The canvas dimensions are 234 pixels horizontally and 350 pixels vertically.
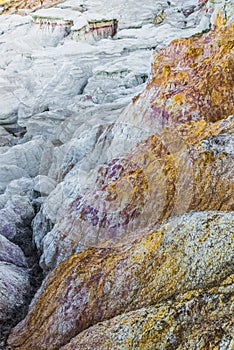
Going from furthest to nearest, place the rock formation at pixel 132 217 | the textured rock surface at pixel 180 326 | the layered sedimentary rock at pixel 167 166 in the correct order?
the layered sedimentary rock at pixel 167 166 → the rock formation at pixel 132 217 → the textured rock surface at pixel 180 326

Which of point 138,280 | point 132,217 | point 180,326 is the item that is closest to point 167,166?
point 132,217

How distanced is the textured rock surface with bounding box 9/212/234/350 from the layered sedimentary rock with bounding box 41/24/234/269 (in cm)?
94

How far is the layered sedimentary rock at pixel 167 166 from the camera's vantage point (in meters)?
7.64

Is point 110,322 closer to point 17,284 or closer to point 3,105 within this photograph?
point 17,284

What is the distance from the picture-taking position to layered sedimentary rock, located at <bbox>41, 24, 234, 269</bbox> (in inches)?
301

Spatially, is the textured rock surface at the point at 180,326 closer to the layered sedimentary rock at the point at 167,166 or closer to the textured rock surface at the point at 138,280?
the textured rock surface at the point at 138,280

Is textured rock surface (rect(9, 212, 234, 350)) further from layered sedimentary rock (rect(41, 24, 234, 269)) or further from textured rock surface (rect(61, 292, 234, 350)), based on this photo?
layered sedimentary rock (rect(41, 24, 234, 269))

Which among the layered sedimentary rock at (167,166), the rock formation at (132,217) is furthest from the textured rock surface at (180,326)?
the layered sedimentary rock at (167,166)

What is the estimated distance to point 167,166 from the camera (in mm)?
8539

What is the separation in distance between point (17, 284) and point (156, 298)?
362 cm

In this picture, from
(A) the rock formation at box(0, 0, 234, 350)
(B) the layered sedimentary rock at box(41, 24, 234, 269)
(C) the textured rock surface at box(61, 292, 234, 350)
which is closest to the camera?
(C) the textured rock surface at box(61, 292, 234, 350)

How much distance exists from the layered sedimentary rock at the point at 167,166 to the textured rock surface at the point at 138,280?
0.94 m

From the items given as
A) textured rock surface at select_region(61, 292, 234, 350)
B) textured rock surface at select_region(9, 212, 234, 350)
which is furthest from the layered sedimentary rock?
textured rock surface at select_region(61, 292, 234, 350)

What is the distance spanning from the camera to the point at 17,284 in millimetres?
8461
